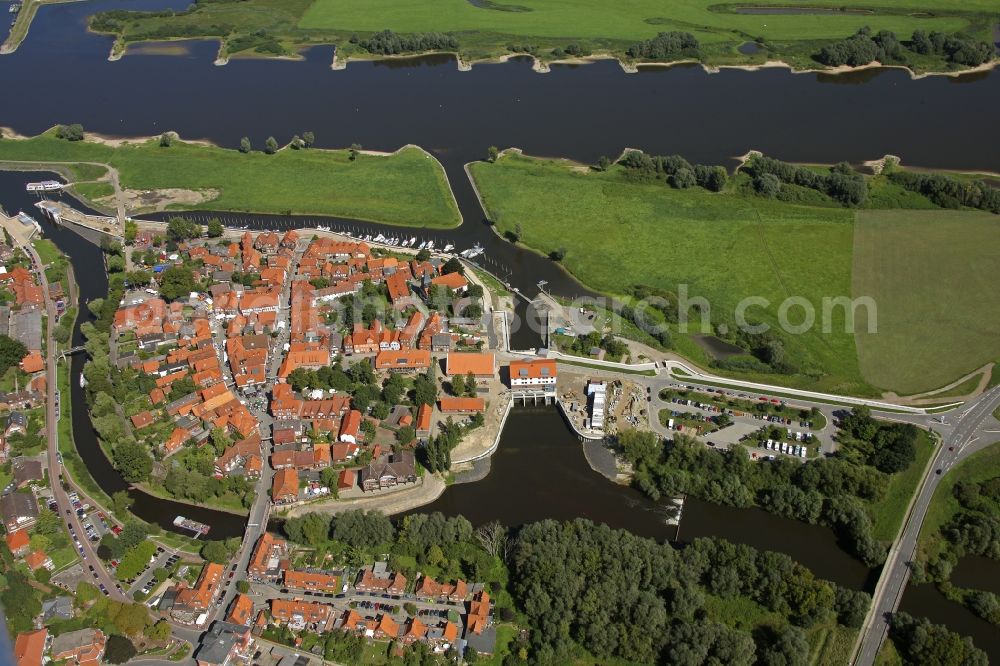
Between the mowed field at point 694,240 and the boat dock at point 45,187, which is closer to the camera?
the mowed field at point 694,240

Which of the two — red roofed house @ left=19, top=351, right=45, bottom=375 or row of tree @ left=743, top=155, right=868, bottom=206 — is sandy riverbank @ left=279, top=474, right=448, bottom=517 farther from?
row of tree @ left=743, top=155, right=868, bottom=206

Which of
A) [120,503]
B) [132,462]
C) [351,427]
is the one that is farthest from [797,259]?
[120,503]

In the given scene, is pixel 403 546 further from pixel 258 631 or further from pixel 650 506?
pixel 650 506

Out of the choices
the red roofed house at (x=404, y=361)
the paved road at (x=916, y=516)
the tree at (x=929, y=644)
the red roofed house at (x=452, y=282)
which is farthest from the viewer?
the red roofed house at (x=452, y=282)

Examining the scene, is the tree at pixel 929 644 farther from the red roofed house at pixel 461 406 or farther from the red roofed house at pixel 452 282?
the red roofed house at pixel 452 282

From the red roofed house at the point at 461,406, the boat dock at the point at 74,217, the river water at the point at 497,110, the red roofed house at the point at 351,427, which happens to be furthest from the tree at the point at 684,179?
the boat dock at the point at 74,217

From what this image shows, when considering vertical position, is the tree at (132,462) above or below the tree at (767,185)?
below
